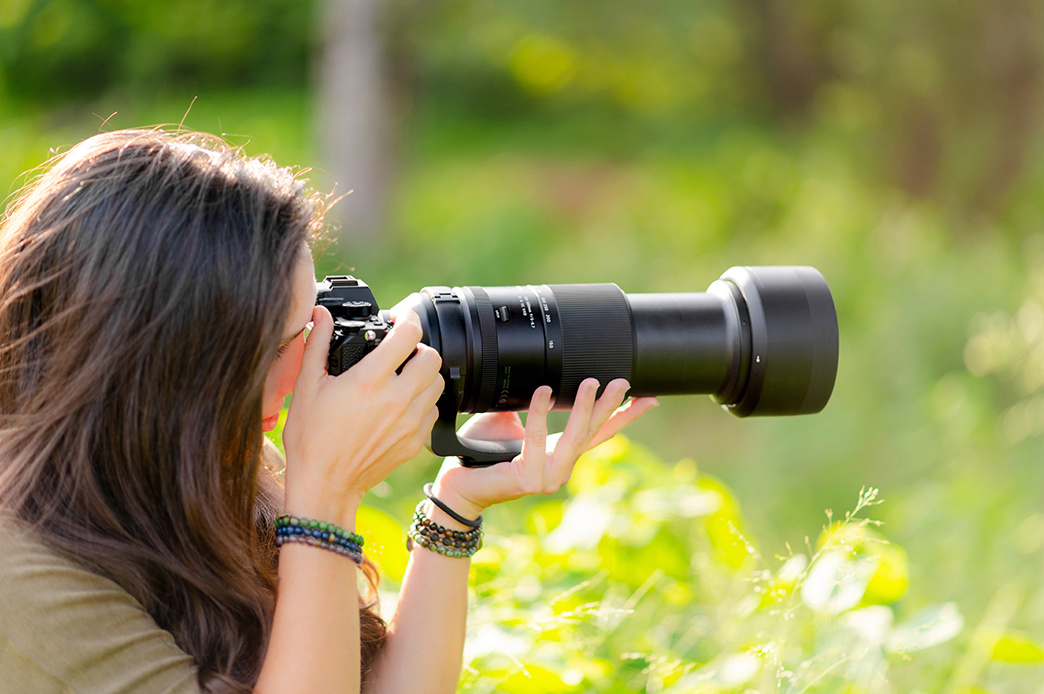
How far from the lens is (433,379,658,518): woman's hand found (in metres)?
1.29

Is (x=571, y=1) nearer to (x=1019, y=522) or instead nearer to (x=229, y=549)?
(x=1019, y=522)

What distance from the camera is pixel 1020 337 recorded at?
8.70 ft

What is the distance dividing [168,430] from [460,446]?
1.41 feet

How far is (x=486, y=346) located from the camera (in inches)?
50.9

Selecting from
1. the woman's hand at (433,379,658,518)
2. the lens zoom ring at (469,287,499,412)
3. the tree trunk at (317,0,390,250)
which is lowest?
the woman's hand at (433,379,658,518)

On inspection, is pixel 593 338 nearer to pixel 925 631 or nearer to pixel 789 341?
pixel 789 341

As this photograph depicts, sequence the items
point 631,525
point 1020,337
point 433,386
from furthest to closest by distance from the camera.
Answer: point 1020,337 → point 631,525 → point 433,386

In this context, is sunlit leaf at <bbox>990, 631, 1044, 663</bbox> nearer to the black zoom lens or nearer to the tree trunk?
the black zoom lens

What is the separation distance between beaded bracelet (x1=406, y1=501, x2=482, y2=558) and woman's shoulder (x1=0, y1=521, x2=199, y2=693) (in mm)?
414

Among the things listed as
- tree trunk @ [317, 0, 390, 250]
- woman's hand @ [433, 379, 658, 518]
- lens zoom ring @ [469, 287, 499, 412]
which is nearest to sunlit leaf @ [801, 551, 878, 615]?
woman's hand @ [433, 379, 658, 518]

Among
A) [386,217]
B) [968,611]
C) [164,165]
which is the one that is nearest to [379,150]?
[386,217]

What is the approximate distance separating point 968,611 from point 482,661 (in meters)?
1.49

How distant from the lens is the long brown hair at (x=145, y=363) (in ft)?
3.24

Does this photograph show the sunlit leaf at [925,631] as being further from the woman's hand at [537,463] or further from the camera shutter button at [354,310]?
the camera shutter button at [354,310]
